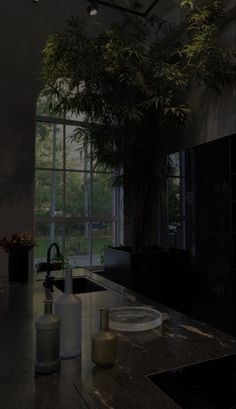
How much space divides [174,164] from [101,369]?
10.6 ft

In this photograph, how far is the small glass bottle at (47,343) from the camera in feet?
3.29

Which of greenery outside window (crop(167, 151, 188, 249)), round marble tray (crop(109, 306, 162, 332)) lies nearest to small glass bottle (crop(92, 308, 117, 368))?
round marble tray (crop(109, 306, 162, 332))

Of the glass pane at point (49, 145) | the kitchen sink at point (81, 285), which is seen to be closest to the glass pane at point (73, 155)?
A: the glass pane at point (49, 145)

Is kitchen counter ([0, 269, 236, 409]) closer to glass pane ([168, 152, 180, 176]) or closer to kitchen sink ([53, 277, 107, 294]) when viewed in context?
kitchen sink ([53, 277, 107, 294])

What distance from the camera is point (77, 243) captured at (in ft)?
15.9

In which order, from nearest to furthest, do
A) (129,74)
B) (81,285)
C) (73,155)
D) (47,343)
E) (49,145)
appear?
1. (47,343)
2. (81,285)
3. (129,74)
4. (49,145)
5. (73,155)

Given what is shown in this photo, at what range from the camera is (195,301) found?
3504 millimetres

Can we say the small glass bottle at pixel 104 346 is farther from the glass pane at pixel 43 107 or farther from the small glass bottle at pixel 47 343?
the glass pane at pixel 43 107

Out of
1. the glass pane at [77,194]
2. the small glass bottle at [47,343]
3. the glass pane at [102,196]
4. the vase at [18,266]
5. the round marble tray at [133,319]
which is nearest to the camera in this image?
the small glass bottle at [47,343]

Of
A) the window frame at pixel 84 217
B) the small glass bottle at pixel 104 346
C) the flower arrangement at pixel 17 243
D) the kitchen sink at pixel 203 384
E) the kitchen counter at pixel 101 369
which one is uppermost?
the window frame at pixel 84 217

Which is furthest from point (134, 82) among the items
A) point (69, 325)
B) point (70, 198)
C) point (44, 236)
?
point (69, 325)

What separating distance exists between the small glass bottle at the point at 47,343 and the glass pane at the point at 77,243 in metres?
3.74

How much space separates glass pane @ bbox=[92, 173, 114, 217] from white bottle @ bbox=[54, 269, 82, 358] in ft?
12.5

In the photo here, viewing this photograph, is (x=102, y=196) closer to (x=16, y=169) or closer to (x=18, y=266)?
(x=16, y=169)
